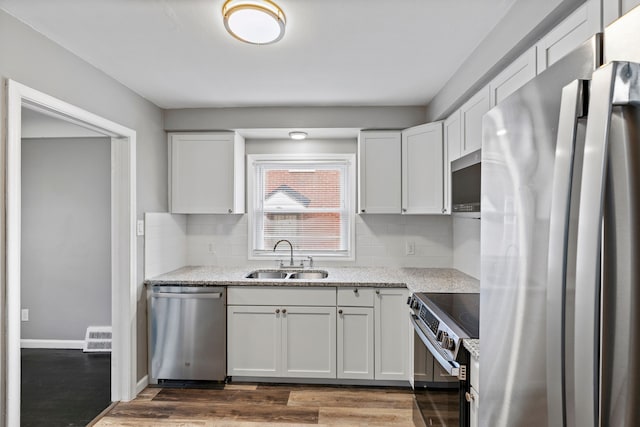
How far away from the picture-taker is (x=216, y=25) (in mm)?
1768

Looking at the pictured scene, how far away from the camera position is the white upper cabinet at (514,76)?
61.0 inches

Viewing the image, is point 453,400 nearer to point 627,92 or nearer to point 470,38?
point 627,92

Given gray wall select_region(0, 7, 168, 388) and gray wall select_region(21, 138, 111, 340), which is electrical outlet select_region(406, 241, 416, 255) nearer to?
gray wall select_region(0, 7, 168, 388)

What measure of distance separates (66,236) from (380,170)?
3271mm

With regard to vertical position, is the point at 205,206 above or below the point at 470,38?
below

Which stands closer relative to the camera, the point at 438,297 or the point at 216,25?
the point at 216,25

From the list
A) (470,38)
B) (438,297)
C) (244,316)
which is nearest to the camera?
(470,38)

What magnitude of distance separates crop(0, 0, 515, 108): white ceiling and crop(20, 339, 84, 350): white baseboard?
8.74ft

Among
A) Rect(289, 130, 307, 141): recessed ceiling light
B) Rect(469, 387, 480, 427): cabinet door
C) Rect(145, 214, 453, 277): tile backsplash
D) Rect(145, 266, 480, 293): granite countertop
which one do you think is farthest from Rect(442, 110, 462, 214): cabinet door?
Rect(469, 387, 480, 427): cabinet door

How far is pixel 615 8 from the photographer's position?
1059 millimetres

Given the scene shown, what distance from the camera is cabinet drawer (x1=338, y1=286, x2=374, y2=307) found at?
278cm

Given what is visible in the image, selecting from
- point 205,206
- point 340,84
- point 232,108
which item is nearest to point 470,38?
point 340,84

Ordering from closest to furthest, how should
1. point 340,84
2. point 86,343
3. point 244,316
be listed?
point 340,84 < point 244,316 < point 86,343

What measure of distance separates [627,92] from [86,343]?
4.40 meters
